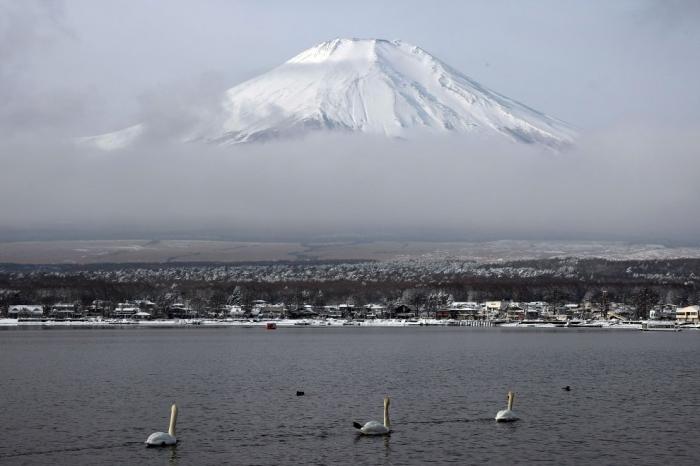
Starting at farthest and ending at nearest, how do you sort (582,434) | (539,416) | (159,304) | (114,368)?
(159,304), (114,368), (539,416), (582,434)

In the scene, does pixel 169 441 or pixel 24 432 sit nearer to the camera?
pixel 169 441

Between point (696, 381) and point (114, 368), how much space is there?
127ft

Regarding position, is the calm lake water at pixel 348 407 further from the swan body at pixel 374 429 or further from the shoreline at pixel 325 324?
the shoreline at pixel 325 324

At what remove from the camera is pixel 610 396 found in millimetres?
52406

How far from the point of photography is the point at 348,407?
47.9 meters

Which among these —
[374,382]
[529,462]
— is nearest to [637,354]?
[374,382]

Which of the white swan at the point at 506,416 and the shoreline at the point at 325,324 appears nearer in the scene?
the white swan at the point at 506,416

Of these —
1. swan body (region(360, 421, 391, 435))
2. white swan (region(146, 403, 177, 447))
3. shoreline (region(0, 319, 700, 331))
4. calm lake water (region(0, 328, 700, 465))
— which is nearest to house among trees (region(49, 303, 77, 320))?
shoreline (region(0, 319, 700, 331))

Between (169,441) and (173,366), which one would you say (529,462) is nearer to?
(169,441)

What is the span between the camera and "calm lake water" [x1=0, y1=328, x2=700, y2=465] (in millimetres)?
36469

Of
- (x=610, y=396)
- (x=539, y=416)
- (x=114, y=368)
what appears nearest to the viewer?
(x=539, y=416)

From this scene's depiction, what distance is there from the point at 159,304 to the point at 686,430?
16297 centimetres

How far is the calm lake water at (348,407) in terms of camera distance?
3647cm

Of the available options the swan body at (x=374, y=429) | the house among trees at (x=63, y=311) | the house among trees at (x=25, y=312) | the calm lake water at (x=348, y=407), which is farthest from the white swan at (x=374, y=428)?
the house among trees at (x=25, y=312)
